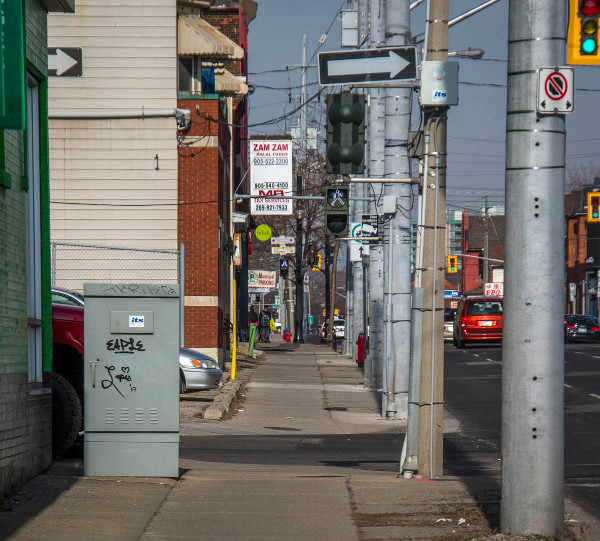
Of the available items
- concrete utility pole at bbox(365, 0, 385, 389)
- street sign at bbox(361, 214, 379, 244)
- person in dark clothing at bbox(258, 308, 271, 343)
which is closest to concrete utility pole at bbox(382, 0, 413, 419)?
street sign at bbox(361, 214, 379, 244)

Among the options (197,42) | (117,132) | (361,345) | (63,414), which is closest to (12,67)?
(63,414)

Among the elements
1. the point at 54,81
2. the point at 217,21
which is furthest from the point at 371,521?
the point at 217,21

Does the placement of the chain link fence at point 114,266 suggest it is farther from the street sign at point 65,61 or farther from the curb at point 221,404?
the street sign at point 65,61

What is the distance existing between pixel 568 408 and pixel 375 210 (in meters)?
5.37

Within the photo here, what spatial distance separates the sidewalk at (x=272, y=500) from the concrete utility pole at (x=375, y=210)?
7.52 meters

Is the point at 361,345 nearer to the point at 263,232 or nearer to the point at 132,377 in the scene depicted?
the point at 263,232

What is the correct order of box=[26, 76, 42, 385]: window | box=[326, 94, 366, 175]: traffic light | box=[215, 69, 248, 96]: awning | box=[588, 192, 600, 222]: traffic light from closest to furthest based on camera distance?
box=[26, 76, 42, 385]: window → box=[326, 94, 366, 175]: traffic light → box=[215, 69, 248, 96]: awning → box=[588, 192, 600, 222]: traffic light

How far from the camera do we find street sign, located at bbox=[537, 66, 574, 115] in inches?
250

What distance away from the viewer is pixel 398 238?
54.0 feet

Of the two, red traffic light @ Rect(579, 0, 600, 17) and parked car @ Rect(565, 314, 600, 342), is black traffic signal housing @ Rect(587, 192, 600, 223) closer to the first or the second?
parked car @ Rect(565, 314, 600, 342)

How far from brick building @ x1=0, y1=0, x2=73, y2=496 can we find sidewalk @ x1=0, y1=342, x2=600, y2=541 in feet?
1.38

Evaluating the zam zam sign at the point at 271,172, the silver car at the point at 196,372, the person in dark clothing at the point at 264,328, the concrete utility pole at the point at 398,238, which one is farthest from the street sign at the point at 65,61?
the person in dark clothing at the point at 264,328

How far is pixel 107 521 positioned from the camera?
701 centimetres

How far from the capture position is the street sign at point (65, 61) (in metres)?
25.5
